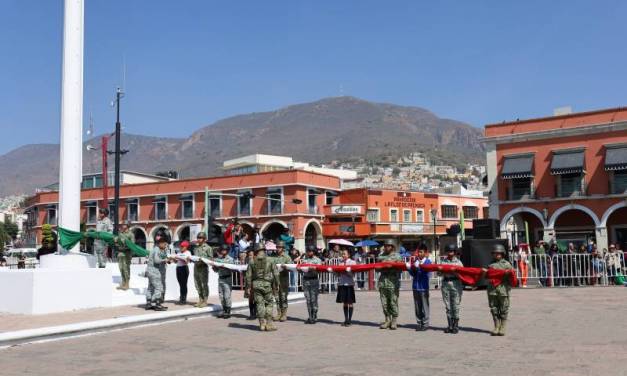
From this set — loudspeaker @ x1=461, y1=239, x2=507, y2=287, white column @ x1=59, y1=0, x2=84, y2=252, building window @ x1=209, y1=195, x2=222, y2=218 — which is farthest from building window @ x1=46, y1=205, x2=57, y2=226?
loudspeaker @ x1=461, y1=239, x2=507, y2=287

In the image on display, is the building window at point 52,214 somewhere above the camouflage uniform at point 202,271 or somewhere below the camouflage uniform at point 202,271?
above

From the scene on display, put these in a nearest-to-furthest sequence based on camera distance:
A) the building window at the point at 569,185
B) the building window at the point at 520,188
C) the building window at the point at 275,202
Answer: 1. the building window at the point at 569,185
2. the building window at the point at 520,188
3. the building window at the point at 275,202

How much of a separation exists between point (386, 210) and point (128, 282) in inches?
1699

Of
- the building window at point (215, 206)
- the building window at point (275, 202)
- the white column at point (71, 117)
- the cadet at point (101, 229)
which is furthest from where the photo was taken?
the building window at point (215, 206)

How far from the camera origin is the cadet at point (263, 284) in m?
12.8

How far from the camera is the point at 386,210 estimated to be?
59.6m

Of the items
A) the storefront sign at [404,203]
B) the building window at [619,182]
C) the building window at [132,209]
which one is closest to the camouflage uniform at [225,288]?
the building window at [619,182]

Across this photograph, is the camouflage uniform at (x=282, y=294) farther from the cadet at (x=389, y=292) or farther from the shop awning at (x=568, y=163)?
the shop awning at (x=568, y=163)

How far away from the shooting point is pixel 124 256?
1745 cm

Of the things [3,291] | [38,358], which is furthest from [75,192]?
[38,358]

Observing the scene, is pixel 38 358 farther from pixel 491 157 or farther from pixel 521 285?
pixel 491 157

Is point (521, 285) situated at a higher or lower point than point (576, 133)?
lower

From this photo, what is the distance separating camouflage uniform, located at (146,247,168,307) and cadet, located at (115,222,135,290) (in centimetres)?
212

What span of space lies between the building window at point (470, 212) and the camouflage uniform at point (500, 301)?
55457 millimetres
